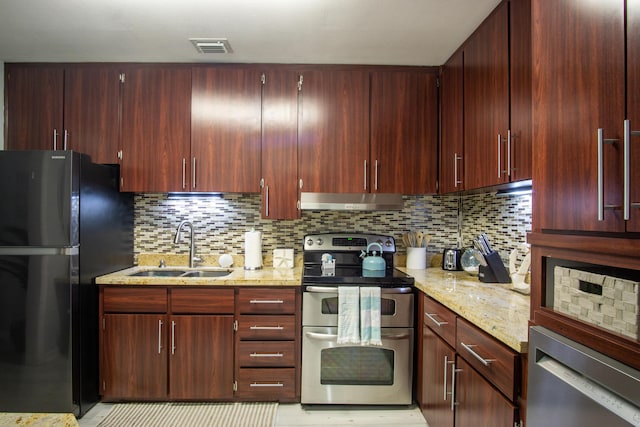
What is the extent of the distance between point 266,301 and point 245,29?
1695 mm

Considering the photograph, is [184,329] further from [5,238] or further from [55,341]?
[5,238]

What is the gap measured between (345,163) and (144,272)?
5.61 ft

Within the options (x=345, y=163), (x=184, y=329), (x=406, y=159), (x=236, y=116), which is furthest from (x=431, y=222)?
(x=184, y=329)

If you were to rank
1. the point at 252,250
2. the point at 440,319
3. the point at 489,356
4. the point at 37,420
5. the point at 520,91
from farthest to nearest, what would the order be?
the point at 252,250 → the point at 440,319 → the point at 520,91 → the point at 489,356 → the point at 37,420

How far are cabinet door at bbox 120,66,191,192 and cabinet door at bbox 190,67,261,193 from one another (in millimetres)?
80

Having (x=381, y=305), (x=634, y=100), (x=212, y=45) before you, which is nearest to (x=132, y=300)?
(x=381, y=305)

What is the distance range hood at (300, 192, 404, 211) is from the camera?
2693 mm

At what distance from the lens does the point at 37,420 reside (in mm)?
771

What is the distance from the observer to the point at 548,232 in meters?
→ 1.05

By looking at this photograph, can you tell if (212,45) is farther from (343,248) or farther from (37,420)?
(37,420)

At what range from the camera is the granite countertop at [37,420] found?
2.47 ft

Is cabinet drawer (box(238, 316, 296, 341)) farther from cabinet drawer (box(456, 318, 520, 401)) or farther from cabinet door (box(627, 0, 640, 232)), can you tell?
cabinet door (box(627, 0, 640, 232))

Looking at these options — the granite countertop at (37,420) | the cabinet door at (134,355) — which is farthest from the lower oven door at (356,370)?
the granite countertop at (37,420)

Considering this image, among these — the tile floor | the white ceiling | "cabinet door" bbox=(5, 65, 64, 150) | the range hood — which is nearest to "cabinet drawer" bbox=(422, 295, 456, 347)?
the tile floor
